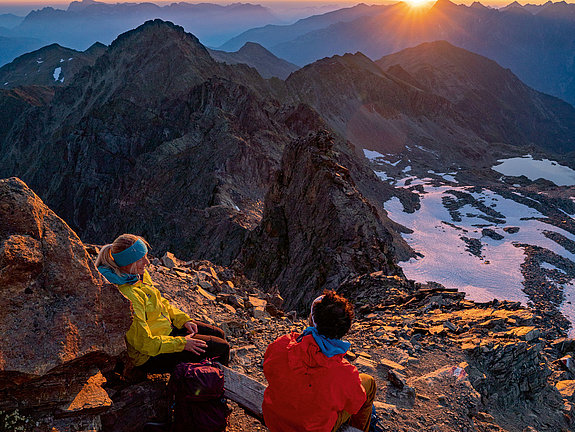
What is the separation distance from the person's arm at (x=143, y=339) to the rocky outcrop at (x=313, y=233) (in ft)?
40.2

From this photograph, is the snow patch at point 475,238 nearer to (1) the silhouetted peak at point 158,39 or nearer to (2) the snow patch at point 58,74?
(1) the silhouetted peak at point 158,39

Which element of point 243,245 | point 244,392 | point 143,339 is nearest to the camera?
point 143,339

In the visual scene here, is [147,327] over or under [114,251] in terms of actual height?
under

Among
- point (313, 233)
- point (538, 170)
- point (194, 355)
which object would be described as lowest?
point (538, 170)

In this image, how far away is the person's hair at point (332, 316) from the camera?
389 centimetres

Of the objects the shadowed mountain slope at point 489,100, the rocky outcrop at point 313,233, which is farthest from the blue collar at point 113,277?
the shadowed mountain slope at point 489,100

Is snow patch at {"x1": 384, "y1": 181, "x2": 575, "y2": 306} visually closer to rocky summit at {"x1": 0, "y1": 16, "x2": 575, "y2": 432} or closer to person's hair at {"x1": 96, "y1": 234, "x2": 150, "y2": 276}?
rocky summit at {"x1": 0, "y1": 16, "x2": 575, "y2": 432}

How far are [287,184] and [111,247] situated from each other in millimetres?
19957

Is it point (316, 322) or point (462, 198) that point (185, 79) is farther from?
point (316, 322)

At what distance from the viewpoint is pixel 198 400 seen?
167 inches

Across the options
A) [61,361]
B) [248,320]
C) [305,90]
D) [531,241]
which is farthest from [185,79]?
[61,361]

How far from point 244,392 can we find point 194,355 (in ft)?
2.72

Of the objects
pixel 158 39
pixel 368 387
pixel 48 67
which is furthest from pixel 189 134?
pixel 48 67

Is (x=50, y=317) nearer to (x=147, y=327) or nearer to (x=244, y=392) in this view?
(x=147, y=327)
